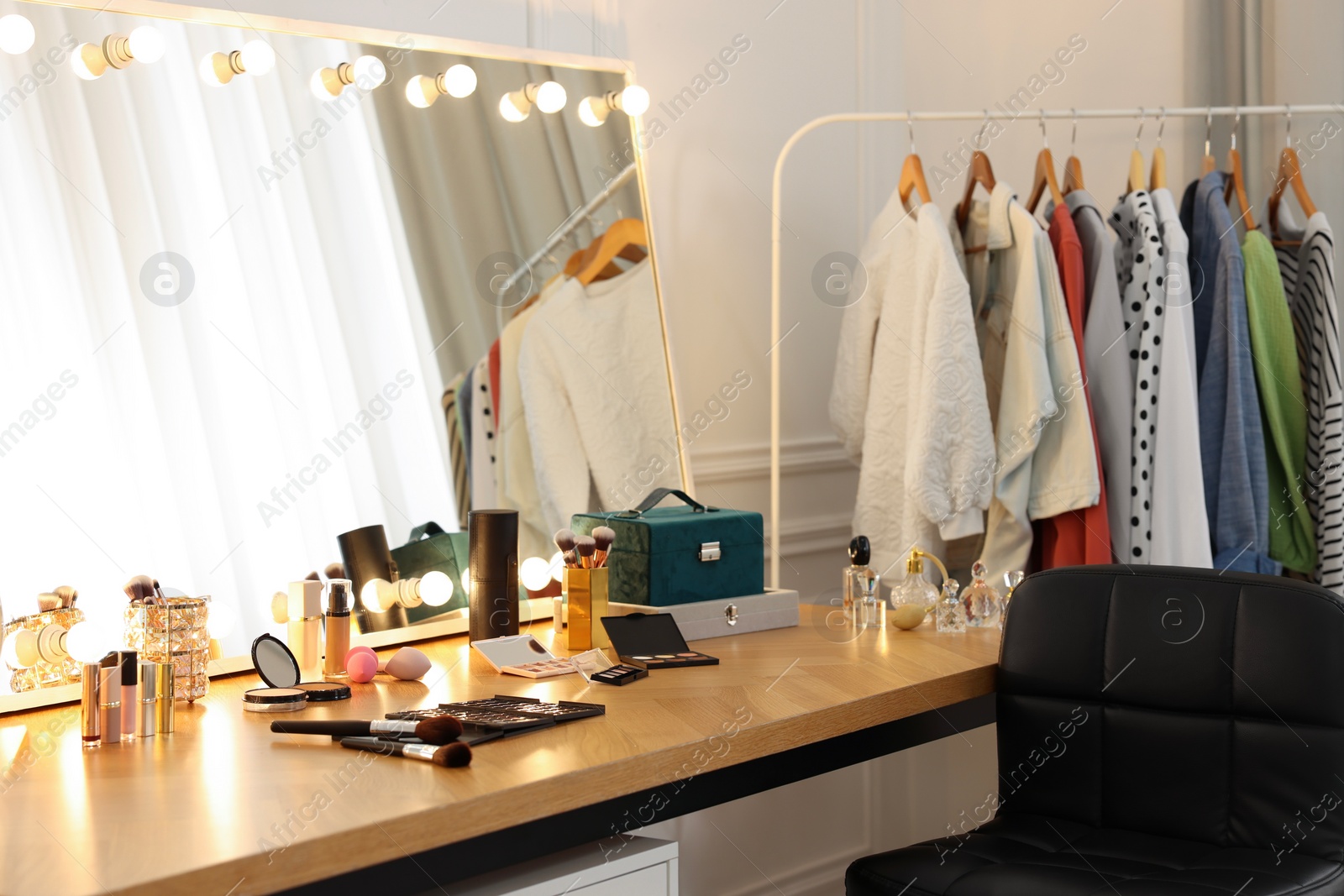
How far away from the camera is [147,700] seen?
1.29 metres

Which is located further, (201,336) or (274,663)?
(201,336)

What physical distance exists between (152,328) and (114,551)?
313mm

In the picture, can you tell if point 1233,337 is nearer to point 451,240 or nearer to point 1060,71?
point 1060,71

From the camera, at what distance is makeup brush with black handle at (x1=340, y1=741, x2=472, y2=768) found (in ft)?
3.75

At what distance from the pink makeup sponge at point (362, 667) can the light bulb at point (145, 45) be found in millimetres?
882

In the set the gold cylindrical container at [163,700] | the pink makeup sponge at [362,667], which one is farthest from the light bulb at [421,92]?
the gold cylindrical container at [163,700]

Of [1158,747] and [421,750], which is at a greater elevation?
[421,750]

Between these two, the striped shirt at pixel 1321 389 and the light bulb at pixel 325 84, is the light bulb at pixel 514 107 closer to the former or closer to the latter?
the light bulb at pixel 325 84

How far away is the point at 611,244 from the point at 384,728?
3.91 feet

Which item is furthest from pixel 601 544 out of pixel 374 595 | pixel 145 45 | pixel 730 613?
pixel 145 45

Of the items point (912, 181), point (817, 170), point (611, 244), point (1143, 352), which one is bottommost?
point (1143, 352)

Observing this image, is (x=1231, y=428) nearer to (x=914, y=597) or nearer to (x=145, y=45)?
(x=914, y=597)

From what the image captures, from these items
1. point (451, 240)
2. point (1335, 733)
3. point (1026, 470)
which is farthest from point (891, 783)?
point (451, 240)

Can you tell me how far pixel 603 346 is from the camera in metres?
2.17
